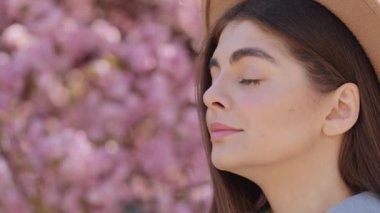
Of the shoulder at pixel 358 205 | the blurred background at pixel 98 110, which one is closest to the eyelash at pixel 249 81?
the shoulder at pixel 358 205

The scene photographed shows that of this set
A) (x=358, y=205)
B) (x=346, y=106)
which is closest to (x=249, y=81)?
(x=346, y=106)

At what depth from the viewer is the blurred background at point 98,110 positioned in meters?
3.37

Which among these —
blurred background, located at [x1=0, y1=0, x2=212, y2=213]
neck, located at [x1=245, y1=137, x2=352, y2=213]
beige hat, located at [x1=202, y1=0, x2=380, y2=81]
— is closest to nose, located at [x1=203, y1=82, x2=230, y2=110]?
neck, located at [x1=245, y1=137, x2=352, y2=213]

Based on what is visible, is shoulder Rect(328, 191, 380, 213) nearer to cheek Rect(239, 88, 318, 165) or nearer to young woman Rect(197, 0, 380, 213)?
young woman Rect(197, 0, 380, 213)

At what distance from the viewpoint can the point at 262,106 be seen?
2.13 metres

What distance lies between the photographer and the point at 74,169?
338 centimetres

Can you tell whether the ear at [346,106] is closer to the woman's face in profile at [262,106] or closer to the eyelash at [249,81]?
the woman's face in profile at [262,106]

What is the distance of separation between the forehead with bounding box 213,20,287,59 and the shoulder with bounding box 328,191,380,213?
0.99 ft

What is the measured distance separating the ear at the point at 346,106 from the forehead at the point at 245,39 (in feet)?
0.43

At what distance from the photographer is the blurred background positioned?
3.37 m

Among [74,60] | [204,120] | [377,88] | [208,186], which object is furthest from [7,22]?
[377,88]

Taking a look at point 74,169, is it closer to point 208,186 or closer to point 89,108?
point 89,108

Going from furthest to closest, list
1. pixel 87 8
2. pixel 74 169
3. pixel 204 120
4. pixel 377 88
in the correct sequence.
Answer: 1. pixel 87 8
2. pixel 74 169
3. pixel 204 120
4. pixel 377 88

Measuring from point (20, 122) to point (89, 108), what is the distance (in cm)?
21
